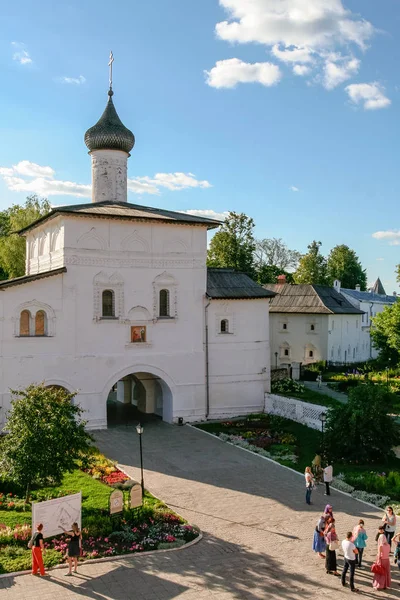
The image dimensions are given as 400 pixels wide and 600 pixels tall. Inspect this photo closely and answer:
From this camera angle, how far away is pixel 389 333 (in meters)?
30.4

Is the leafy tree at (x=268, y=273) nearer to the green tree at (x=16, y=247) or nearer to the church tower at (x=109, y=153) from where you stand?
the green tree at (x=16, y=247)

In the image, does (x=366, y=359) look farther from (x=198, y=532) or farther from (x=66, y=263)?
(x=198, y=532)

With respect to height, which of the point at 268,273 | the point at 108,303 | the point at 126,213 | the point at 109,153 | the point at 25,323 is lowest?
the point at 25,323

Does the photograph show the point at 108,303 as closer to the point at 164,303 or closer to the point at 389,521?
the point at 164,303

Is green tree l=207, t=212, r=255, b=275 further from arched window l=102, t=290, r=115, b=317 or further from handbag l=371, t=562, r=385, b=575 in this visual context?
handbag l=371, t=562, r=385, b=575

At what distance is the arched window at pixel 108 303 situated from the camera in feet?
77.5

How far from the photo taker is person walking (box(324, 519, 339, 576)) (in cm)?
1113

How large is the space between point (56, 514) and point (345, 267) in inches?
2490

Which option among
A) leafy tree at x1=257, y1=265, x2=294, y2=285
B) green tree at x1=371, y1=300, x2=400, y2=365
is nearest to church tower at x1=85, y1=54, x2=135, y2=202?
green tree at x1=371, y1=300, x2=400, y2=365

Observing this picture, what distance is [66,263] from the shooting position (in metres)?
22.7

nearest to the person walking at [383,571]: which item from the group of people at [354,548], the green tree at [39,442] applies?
the group of people at [354,548]

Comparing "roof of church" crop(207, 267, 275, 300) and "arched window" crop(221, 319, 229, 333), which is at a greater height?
"roof of church" crop(207, 267, 275, 300)

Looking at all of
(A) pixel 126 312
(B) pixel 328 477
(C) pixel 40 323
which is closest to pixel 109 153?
(A) pixel 126 312

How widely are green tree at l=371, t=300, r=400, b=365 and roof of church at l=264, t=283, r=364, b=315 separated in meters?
7.19
